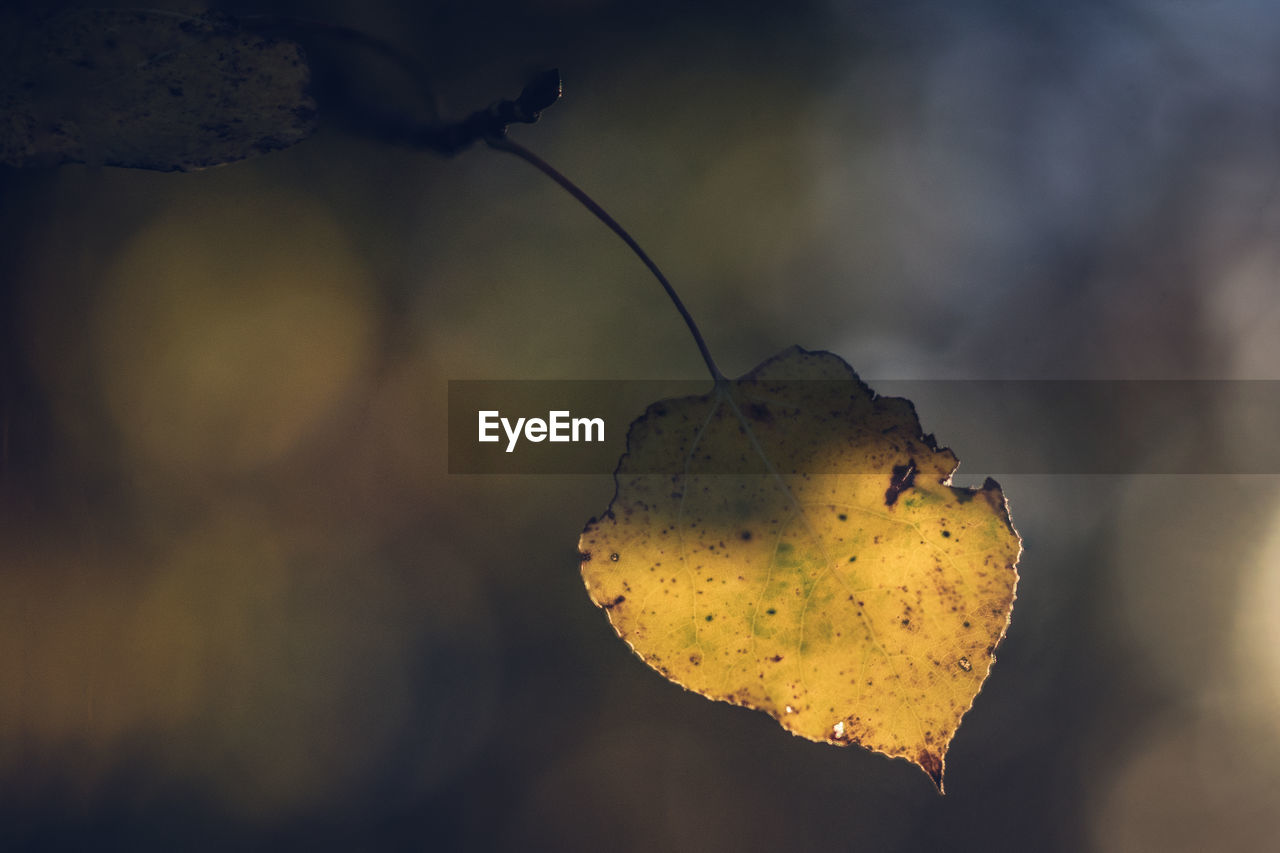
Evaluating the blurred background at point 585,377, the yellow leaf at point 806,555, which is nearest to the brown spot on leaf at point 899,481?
the yellow leaf at point 806,555

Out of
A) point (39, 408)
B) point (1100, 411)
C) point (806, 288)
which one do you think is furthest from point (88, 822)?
point (1100, 411)

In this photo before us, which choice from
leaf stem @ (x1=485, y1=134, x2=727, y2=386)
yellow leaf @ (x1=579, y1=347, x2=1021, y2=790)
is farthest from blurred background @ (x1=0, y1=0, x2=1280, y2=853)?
yellow leaf @ (x1=579, y1=347, x2=1021, y2=790)

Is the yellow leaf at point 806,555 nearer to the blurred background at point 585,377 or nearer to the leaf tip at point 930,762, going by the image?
the leaf tip at point 930,762

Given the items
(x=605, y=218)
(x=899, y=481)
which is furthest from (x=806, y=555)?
(x=605, y=218)

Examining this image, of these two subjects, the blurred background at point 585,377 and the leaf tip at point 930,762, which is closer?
the leaf tip at point 930,762

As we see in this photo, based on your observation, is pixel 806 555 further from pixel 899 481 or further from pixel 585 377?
pixel 585 377

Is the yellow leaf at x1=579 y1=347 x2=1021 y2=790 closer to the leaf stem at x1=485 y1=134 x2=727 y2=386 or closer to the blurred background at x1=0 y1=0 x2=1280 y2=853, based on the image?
the leaf stem at x1=485 y1=134 x2=727 y2=386
